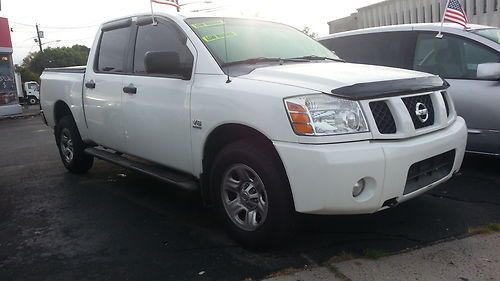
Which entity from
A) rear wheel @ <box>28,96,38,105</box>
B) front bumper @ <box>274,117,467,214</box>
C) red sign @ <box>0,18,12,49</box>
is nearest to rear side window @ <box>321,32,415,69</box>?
front bumper @ <box>274,117,467,214</box>

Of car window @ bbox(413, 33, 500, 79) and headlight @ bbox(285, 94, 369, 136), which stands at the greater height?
car window @ bbox(413, 33, 500, 79)

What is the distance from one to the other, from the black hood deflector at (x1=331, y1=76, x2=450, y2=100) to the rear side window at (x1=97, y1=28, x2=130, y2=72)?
269cm

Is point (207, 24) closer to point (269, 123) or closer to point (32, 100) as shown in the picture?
point (269, 123)

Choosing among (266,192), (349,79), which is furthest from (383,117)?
(266,192)

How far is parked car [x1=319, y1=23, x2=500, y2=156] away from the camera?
16.0ft

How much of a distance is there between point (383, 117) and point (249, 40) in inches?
60.6

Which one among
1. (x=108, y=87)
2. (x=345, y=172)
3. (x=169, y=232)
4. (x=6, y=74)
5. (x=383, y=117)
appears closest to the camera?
(x=345, y=172)

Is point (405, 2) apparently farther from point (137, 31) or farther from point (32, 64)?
point (32, 64)

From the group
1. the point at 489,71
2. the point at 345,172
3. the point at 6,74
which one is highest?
the point at 6,74

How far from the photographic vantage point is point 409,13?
18703 mm

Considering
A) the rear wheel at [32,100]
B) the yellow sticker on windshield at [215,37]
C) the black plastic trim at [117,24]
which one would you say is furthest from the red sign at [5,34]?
the yellow sticker on windshield at [215,37]

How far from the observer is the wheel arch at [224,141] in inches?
131

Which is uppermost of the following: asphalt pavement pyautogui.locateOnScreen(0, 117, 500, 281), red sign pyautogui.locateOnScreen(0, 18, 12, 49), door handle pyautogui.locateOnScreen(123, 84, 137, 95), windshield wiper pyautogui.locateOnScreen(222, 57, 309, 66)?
red sign pyautogui.locateOnScreen(0, 18, 12, 49)

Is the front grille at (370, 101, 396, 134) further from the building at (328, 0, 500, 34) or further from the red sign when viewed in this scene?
the red sign
